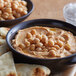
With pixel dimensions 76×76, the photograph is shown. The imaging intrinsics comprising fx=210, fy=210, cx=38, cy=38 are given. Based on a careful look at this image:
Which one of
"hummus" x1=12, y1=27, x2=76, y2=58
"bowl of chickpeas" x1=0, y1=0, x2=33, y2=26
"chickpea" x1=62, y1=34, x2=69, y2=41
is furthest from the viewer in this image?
"bowl of chickpeas" x1=0, y1=0, x2=33, y2=26

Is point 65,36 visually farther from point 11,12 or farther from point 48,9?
point 48,9

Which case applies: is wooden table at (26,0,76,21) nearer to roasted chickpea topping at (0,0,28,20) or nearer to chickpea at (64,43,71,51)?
roasted chickpea topping at (0,0,28,20)

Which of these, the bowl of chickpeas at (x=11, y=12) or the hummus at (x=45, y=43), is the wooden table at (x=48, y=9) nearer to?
the bowl of chickpeas at (x=11, y=12)

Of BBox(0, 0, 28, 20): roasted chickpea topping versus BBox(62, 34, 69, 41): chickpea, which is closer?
BBox(62, 34, 69, 41): chickpea

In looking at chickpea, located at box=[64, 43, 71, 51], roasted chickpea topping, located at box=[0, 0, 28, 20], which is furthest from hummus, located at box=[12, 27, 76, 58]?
roasted chickpea topping, located at box=[0, 0, 28, 20]

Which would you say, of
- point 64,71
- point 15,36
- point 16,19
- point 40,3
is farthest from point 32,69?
point 40,3

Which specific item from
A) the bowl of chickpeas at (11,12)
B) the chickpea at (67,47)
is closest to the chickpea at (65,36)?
the chickpea at (67,47)

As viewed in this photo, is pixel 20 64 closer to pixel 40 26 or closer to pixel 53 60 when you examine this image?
pixel 53 60
